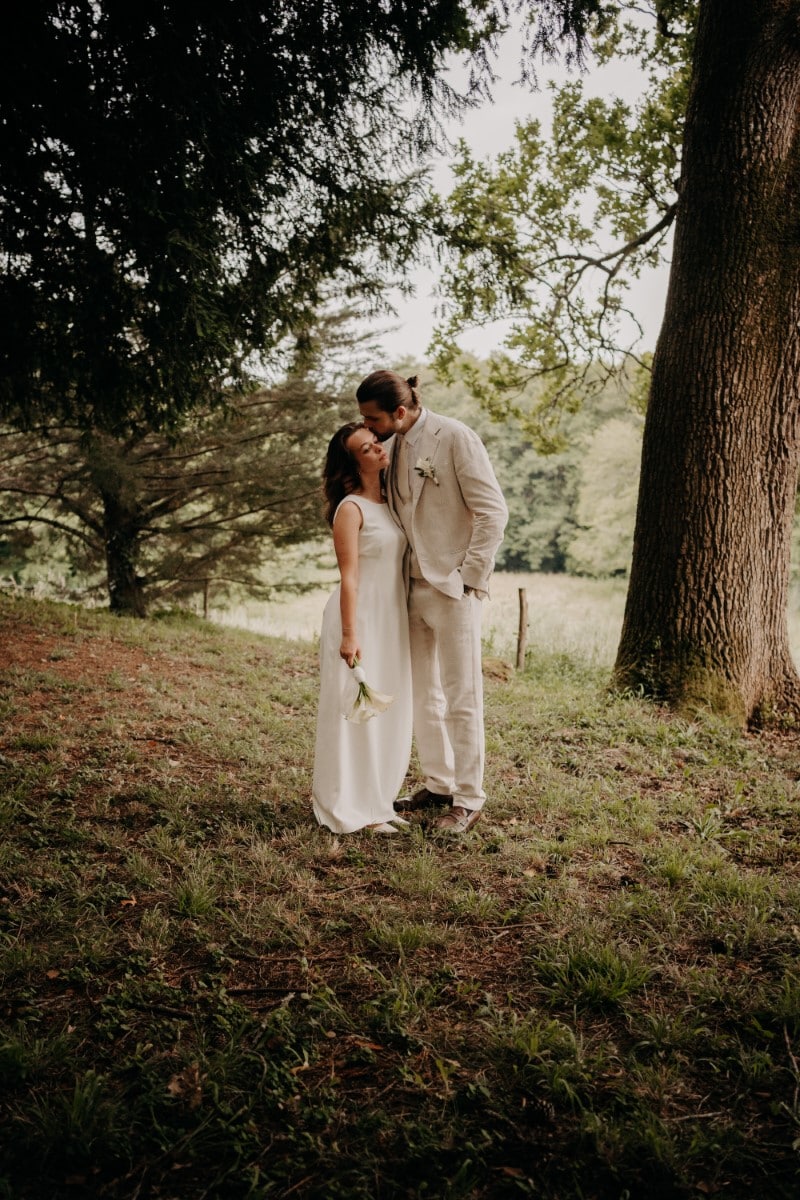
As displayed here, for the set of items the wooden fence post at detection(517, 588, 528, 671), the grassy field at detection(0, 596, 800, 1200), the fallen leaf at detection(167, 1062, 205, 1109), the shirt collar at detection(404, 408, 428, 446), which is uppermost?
the shirt collar at detection(404, 408, 428, 446)

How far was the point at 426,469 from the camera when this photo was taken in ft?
12.3

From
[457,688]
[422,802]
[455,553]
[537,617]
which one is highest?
[455,553]

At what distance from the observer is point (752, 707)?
5570 millimetres

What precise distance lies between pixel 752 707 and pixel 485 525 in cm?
328

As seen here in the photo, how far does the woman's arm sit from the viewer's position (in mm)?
3658

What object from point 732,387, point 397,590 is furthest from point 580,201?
point 397,590

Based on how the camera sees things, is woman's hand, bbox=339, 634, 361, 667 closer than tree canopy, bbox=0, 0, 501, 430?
Yes

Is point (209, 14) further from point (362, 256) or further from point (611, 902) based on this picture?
point (611, 902)

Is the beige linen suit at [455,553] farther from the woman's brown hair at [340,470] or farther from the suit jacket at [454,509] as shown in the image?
the woman's brown hair at [340,470]

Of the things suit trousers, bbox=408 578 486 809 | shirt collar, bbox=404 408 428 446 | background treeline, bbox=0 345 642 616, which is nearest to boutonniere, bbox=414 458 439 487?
shirt collar, bbox=404 408 428 446

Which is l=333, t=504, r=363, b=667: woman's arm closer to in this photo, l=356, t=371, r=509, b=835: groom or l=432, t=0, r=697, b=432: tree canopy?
l=356, t=371, r=509, b=835: groom

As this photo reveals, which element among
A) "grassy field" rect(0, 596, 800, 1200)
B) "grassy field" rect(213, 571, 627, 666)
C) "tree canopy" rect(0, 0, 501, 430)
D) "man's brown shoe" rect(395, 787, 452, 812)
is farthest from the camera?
"grassy field" rect(213, 571, 627, 666)

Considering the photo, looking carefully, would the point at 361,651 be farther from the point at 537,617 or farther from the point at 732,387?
the point at 537,617

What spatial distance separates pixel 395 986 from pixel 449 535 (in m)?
2.19
